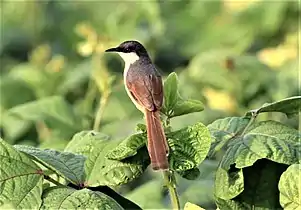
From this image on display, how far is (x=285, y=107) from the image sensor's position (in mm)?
1661

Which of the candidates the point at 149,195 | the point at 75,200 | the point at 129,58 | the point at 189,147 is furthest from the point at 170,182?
the point at 149,195

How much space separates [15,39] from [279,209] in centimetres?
288

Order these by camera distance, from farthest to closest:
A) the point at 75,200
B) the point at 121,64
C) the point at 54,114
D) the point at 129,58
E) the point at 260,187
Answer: the point at 121,64 < the point at 54,114 < the point at 129,58 < the point at 260,187 < the point at 75,200

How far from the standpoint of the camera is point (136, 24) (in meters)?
3.80

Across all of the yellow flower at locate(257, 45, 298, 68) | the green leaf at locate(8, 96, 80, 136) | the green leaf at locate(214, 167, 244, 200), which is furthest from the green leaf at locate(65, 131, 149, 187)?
the yellow flower at locate(257, 45, 298, 68)

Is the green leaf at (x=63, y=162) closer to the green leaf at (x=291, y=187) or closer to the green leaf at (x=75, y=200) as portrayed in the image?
the green leaf at (x=75, y=200)

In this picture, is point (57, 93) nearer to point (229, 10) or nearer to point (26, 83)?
point (26, 83)

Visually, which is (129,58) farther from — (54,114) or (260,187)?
(54,114)

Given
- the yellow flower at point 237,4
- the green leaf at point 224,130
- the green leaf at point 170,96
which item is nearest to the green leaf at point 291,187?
the green leaf at point 224,130

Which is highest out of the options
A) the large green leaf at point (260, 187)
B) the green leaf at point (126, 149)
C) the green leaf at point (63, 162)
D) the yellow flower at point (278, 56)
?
the green leaf at point (126, 149)

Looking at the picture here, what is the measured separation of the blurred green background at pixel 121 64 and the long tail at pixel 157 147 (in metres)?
0.64

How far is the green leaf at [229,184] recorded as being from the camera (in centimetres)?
153

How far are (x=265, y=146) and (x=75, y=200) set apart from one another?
36cm

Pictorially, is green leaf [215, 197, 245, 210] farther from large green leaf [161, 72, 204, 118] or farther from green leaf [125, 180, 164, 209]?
green leaf [125, 180, 164, 209]
